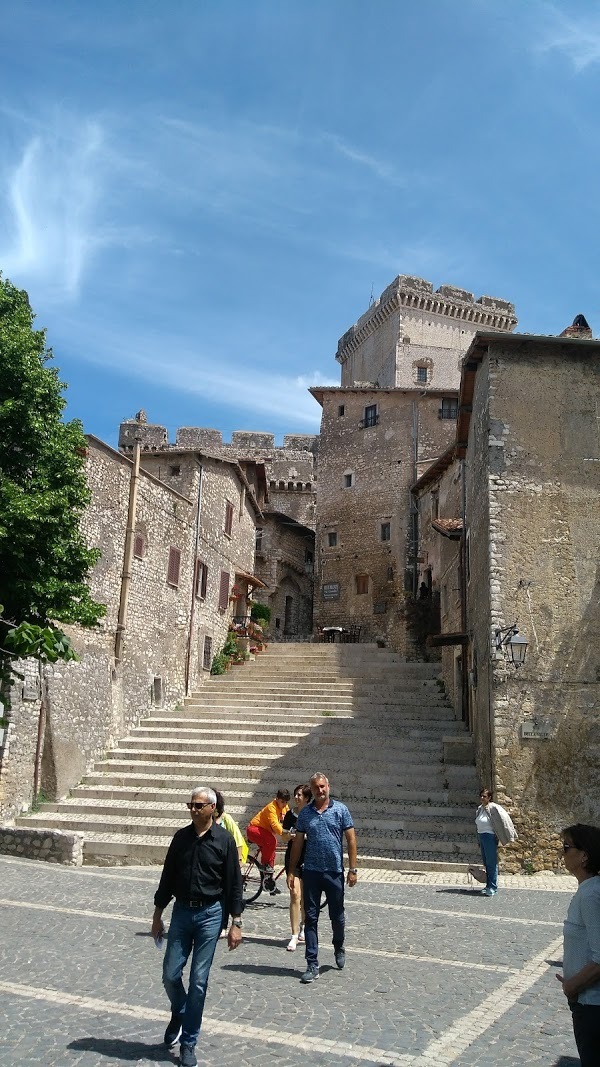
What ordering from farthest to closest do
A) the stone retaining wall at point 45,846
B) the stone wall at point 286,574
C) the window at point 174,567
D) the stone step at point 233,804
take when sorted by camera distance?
1. the stone wall at point 286,574
2. the window at point 174,567
3. the stone step at point 233,804
4. the stone retaining wall at point 45,846

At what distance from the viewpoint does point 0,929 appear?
846 centimetres

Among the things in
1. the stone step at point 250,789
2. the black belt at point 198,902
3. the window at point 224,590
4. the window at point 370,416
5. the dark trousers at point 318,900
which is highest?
the window at point 370,416

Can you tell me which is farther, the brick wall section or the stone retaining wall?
the brick wall section

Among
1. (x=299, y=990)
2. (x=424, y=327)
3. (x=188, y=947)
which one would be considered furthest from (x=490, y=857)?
(x=424, y=327)

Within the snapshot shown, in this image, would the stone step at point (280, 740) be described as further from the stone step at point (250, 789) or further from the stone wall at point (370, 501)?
the stone wall at point (370, 501)

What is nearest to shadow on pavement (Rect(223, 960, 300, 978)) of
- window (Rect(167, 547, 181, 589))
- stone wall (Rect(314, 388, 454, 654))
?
window (Rect(167, 547, 181, 589))

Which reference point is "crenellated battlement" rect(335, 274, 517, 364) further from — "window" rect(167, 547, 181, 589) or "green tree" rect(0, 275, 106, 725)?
"green tree" rect(0, 275, 106, 725)

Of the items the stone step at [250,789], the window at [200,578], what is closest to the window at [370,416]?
the window at [200,578]

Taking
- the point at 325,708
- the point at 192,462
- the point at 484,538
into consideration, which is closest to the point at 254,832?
the point at 484,538

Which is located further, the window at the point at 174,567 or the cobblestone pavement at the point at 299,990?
the window at the point at 174,567

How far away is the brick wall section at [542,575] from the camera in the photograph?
13938mm

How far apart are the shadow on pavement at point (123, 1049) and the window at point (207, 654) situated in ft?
71.2

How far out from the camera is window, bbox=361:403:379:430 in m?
40.2

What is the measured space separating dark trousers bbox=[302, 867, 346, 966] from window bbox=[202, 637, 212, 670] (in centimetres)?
1991
